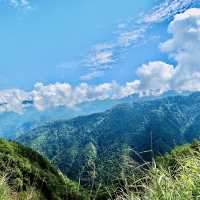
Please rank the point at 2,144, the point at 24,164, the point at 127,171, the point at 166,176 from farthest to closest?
1. the point at 2,144
2. the point at 24,164
3. the point at 127,171
4. the point at 166,176

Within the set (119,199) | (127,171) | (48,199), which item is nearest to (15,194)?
(127,171)

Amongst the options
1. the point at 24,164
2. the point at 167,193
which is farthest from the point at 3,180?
the point at 24,164

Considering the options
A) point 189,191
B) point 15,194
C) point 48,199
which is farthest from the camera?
point 48,199

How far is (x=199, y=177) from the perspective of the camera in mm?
6531

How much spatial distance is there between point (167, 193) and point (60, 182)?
91700mm

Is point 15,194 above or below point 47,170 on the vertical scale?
above

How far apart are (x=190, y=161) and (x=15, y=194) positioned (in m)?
4.44

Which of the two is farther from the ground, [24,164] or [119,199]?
[119,199]

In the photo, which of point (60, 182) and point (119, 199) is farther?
point (60, 182)

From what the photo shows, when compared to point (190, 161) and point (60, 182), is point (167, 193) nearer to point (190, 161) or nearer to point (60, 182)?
→ point (190, 161)

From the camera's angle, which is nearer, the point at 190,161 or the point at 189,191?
the point at 189,191

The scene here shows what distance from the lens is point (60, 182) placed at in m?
96.6

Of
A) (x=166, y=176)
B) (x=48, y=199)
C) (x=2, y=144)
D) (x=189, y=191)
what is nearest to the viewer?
(x=189, y=191)

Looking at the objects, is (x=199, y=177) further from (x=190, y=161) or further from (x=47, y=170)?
(x=47, y=170)
